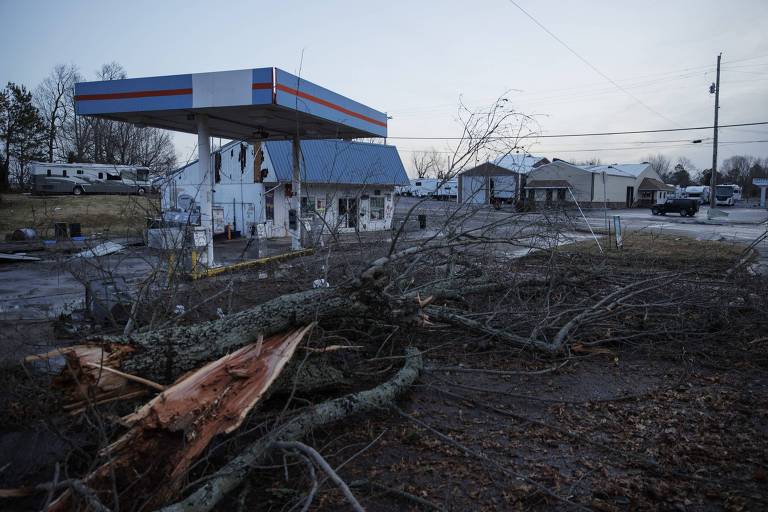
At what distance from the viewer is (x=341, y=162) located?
1068 inches

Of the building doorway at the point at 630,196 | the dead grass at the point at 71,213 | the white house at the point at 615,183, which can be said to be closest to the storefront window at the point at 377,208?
the dead grass at the point at 71,213

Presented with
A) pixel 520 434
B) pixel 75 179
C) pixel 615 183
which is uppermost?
pixel 615 183

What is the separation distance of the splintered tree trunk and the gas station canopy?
830 cm

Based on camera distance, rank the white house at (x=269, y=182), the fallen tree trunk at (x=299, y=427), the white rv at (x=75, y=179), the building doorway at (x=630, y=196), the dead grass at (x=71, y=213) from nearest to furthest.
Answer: the fallen tree trunk at (x=299, y=427) → the white house at (x=269, y=182) → the dead grass at (x=71, y=213) → the white rv at (x=75, y=179) → the building doorway at (x=630, y=196)

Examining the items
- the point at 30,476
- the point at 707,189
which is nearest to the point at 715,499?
the point at 30,476

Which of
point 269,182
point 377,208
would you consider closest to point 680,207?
point 377,208

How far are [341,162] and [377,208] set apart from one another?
381 cm

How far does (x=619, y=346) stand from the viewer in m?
6.08

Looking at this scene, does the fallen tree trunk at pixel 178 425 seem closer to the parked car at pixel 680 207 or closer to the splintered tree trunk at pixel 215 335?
the splintered tree trunk at pixel 215 335

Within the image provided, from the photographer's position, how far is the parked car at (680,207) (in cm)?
4322

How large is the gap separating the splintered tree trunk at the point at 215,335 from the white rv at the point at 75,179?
1416 inches

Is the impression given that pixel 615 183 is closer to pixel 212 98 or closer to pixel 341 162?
pixel 341 162

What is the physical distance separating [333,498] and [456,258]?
16.1 ft

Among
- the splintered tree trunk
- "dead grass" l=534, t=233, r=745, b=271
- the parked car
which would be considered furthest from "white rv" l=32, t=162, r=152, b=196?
the parked car
